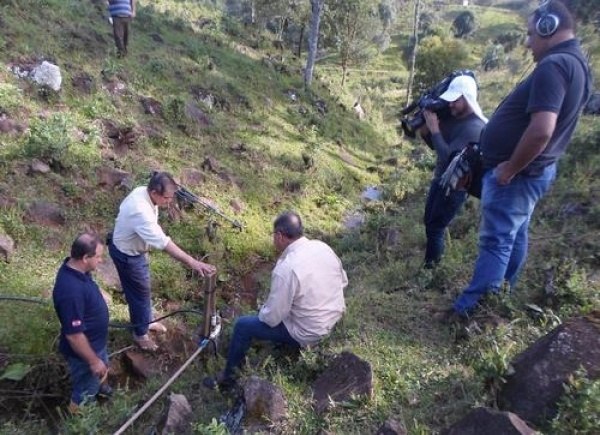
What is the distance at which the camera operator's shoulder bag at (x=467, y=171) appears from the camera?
380cm

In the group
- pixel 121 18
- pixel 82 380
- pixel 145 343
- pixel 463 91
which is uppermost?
pixel 121 18

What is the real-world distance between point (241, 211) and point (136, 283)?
12.8 ft

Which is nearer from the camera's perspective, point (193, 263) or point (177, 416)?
point (177, 416)

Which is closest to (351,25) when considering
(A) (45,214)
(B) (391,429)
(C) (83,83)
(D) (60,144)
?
(C) (83,83)

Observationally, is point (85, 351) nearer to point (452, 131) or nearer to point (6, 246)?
point (6, 246)

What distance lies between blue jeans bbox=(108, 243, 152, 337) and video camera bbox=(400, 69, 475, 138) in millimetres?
2874

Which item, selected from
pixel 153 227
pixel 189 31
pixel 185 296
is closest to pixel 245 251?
pixel 185 296

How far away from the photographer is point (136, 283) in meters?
4.75

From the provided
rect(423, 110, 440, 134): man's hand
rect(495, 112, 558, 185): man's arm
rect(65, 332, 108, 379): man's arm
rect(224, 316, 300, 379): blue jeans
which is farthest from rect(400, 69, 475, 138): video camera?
rect(65, 332, 108, 379): man's arm

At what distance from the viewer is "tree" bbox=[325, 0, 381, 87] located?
22328 mm

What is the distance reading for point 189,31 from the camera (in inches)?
566

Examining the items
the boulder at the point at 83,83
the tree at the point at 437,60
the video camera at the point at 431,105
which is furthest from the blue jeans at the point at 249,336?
the tree at the point at 437,60

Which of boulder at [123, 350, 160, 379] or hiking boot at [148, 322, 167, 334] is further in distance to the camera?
hiking boot at [148, 322, 167, 334]

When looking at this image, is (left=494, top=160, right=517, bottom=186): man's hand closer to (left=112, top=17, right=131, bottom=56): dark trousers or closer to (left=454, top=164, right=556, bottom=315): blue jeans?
(left=454, top=164, right=556, bottom=315): blue jeans
